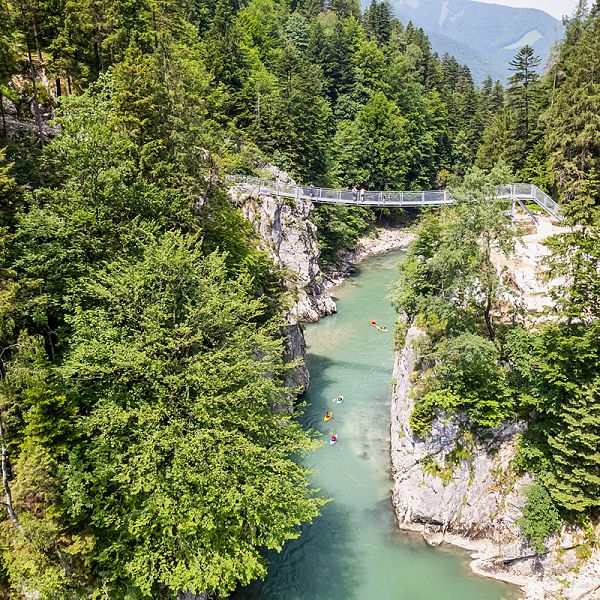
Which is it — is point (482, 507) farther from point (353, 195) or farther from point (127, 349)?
point (353, 195)

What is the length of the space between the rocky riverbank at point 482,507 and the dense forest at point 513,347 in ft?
1.16

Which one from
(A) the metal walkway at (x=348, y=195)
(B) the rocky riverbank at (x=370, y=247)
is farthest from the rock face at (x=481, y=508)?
(B) the rocky riverbank at (x=370, y=247)

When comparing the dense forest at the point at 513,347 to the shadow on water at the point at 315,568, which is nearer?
the dense forest at the point at 513,347

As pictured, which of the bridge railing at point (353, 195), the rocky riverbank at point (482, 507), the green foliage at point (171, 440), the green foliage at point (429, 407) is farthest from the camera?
the bridge railing at point (353, 195)

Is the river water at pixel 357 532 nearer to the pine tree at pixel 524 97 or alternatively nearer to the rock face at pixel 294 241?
the rock face at pixel 294 241

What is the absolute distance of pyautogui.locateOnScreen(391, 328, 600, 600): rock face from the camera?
12.0m

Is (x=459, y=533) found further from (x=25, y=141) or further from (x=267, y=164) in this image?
(x=267, y=164)

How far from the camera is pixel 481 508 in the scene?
44.0ft

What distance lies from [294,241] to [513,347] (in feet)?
61.6

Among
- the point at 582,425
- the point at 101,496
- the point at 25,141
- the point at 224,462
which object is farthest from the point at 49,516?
the point at 582,425

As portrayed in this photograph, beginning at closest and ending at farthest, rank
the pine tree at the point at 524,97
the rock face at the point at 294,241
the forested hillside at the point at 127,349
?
the forested hillside at the point at 127,349 < the rock face at the point at 294,241 < the pine tree at the point at 524,97

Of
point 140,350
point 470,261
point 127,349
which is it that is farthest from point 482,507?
point 127,349

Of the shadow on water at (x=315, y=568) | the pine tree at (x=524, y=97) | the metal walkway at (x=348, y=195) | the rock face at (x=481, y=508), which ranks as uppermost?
the pine tree at (x=524, y=97)

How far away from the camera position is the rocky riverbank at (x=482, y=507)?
11953 mm
